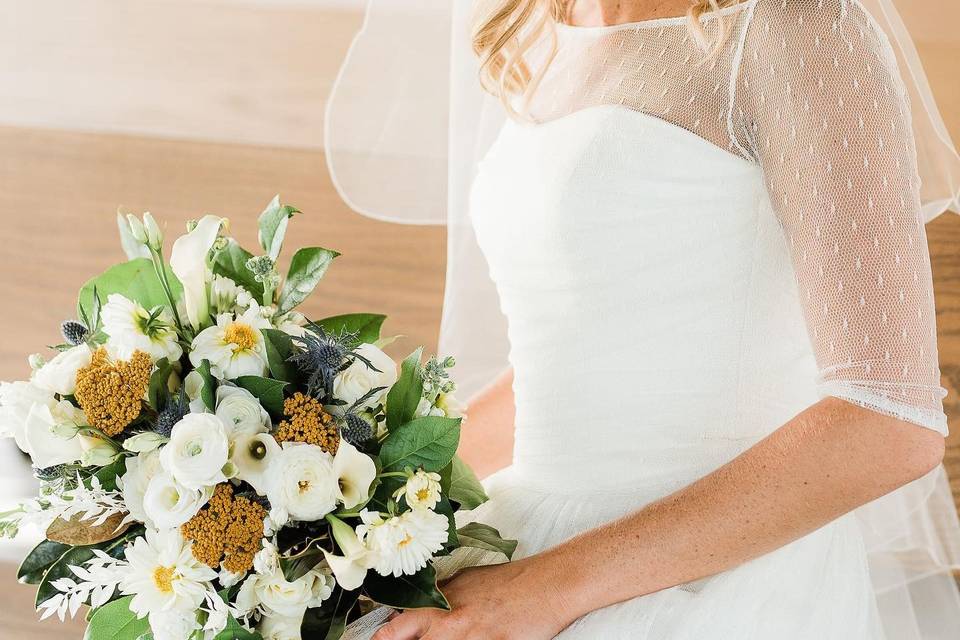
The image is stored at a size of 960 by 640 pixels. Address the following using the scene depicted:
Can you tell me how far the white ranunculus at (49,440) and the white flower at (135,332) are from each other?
0.07 m

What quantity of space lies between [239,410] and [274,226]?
7.5 inches

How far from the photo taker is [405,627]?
90 centimetres

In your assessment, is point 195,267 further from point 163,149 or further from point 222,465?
point 163,149

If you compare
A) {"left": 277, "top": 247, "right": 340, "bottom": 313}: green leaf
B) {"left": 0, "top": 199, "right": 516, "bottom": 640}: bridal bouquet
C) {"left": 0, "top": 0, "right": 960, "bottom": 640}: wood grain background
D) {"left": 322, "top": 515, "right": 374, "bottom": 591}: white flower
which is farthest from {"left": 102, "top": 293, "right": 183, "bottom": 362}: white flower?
{"left": 0, "top": 0, "right": 960, "bottom": 640}: wood grain background

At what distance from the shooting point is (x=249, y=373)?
81cm

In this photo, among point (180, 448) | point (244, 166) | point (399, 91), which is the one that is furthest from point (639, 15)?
point (244, 166)

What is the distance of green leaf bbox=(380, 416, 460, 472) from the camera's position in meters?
0.83

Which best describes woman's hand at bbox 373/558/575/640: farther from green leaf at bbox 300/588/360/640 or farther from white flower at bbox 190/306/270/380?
white flower at bbox 190/306/270/380

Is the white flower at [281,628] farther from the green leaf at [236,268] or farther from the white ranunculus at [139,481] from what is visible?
the green leaf at [236,268]

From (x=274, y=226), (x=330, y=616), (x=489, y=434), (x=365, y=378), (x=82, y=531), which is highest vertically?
(x=274, y=226)

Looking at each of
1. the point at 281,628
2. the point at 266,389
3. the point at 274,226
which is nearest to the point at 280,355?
the point at 266,389

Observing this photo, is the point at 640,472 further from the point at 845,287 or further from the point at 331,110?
the point at 331,110

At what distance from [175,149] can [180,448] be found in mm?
1402

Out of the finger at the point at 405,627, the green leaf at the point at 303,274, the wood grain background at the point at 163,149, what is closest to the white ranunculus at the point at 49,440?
the green leaf at the point at 303,274
